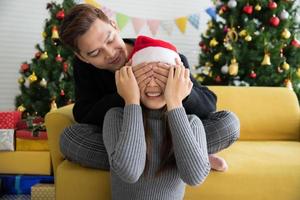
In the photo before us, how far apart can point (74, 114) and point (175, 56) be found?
53cm

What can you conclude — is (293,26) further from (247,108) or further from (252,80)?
(247,108)

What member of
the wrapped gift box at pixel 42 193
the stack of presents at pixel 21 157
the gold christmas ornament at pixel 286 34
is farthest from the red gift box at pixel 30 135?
the gold christmas ornament at pixel 286 34

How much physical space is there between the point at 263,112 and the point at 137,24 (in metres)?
1.78

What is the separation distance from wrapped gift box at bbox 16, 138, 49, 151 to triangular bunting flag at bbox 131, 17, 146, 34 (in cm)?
151

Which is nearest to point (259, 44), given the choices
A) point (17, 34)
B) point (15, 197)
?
point (15, 197)

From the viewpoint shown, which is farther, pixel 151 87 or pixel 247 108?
pixel 247 108

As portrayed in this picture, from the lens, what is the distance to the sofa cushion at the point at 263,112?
5.87 feet

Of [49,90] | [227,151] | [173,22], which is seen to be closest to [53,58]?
[49,90]

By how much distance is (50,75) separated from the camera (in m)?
2.50

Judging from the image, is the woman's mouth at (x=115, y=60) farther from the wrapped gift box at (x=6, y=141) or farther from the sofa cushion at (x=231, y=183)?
the wrapped gift box at (x=6, y=141)

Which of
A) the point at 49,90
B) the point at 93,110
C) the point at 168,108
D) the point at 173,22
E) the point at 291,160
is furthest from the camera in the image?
the point at 173,22

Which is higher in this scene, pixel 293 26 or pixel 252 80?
pixel 293 26

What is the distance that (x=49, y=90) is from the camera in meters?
2.45

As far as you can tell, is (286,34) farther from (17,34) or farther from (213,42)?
(17,34)
